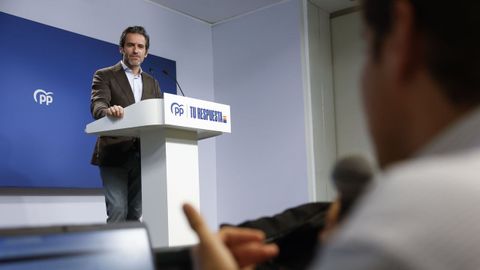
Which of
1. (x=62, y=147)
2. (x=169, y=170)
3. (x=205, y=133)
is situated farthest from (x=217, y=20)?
(x=169, y=170)

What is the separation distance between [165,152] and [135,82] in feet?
1.67

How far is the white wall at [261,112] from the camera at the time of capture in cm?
431

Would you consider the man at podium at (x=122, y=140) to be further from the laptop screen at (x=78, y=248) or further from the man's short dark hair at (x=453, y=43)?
the man's short dark hair at (x=453, y=43)

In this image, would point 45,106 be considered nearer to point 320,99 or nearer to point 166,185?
point 166,185

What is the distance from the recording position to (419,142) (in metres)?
0.35

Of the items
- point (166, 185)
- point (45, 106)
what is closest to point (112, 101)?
point (166, 185)

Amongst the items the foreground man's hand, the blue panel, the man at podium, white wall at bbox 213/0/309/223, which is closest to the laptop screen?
the foreground man's hand

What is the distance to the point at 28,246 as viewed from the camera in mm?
500

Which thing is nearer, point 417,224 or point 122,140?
point 417,224

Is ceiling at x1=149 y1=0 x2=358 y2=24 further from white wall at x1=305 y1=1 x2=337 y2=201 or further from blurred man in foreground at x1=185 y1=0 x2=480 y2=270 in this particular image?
blurred man in foreground at x1=185 y1=0 x2=480 y2=270

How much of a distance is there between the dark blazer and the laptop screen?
1.75 meters

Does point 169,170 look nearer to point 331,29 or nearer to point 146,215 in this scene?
point 146,215

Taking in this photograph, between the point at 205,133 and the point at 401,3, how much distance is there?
85.6 inches

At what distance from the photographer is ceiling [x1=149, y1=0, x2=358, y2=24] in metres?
4.41
